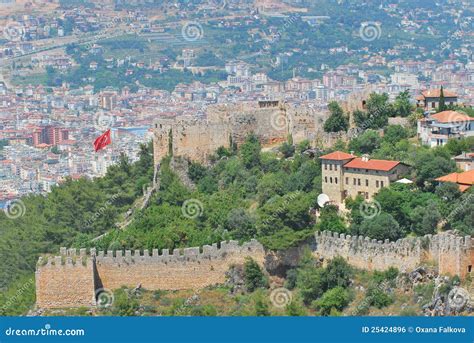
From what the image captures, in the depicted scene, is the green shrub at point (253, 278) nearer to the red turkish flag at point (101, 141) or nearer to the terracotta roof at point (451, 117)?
the terracotta roof at point (451, 117)

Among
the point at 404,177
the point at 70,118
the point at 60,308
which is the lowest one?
the point at 70,118

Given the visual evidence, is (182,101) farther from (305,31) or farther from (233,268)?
(233,268)

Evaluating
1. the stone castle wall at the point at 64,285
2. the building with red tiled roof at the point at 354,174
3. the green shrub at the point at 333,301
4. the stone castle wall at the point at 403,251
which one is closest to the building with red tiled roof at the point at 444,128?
the building with red tiled roof at the point at 354,174

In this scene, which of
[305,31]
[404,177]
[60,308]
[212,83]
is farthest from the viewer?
[305,31]

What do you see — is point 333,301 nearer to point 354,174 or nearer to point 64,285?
point 354,174

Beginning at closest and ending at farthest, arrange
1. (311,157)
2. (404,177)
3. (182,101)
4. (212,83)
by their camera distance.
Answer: (404,177) → (311,157) → (182,101) → (212,83)

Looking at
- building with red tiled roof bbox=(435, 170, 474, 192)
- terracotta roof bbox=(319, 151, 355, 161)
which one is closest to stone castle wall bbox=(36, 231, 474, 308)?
building with red tiled roof bbox=(435, 170, 474, 192)

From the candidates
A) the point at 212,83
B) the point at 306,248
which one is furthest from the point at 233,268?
the point at 212,83
